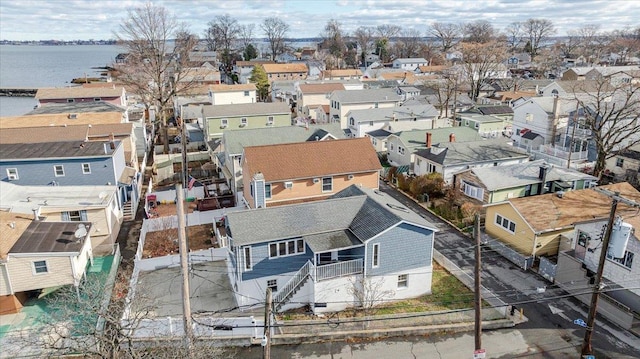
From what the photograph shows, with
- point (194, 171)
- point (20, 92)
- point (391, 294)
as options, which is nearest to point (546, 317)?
point (391, 294)

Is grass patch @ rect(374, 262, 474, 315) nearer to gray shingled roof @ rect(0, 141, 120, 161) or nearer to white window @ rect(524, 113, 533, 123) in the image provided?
gray shingled roof @ rect(0, 141, 120, 161)

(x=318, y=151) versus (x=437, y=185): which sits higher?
(x=318, y=151)

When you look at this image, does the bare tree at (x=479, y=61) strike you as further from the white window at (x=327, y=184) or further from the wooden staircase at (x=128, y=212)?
the wooden staircase at (x=128, y=212)

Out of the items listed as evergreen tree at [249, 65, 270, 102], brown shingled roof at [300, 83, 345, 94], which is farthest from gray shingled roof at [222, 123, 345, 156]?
evergreen tree at [249, 65, 270, 102]

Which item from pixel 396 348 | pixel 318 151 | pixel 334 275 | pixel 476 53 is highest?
pixel 476 53

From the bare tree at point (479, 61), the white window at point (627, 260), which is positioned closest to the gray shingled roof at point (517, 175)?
the white window at point (627, 260)

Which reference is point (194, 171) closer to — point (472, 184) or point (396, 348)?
point (472, 184)
